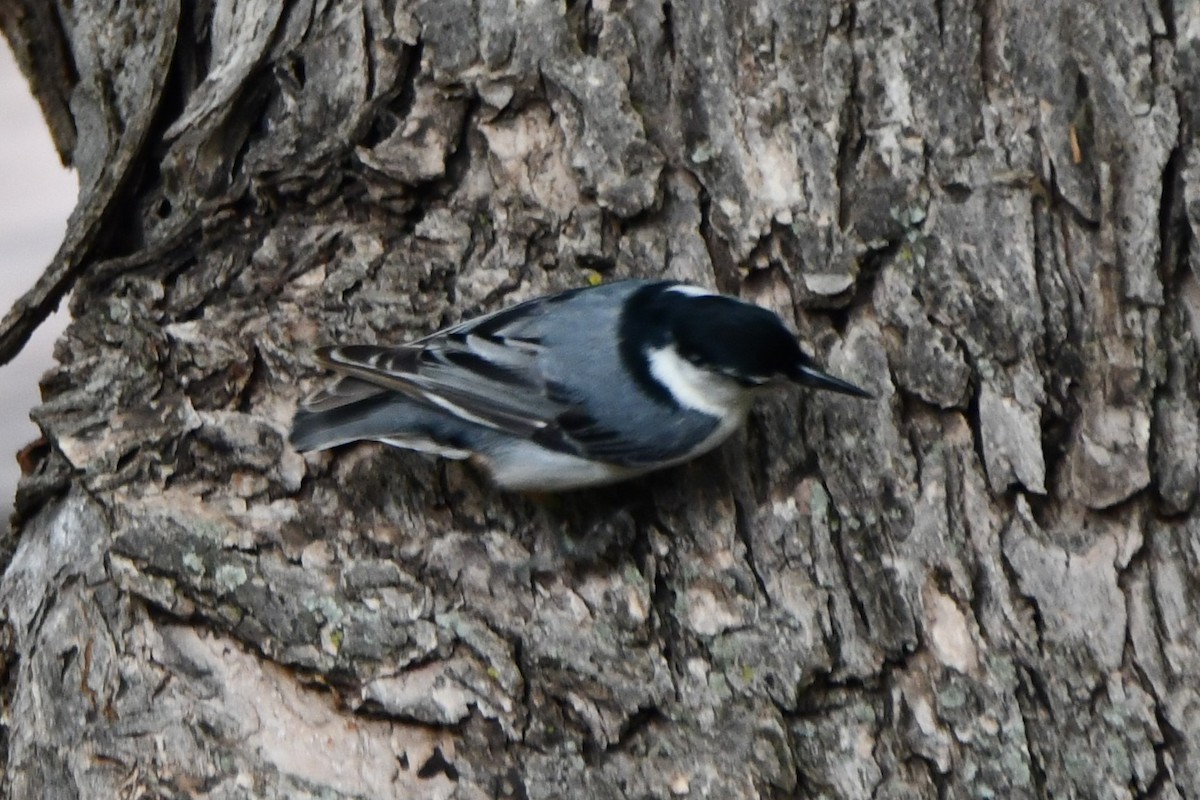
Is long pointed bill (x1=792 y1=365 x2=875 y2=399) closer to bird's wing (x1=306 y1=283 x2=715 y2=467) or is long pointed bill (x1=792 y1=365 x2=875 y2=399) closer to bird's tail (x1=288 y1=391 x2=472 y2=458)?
bird's wing (x1=306 y1=283 x2=715 y2=467)

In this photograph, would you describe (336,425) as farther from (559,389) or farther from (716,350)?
(716,350)

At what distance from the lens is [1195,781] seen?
1856 mm

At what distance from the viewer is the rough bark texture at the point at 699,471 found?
1.92 meters

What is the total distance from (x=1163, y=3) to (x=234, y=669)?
179 cm

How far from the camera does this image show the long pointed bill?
1971 mm

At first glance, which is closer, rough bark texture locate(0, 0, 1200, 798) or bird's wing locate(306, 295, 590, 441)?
rough bark texture locate(0, 0, 1200, 798)

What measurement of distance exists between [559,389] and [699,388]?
10.0 inches

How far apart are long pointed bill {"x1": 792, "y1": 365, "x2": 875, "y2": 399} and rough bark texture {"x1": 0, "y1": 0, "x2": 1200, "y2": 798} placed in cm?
10

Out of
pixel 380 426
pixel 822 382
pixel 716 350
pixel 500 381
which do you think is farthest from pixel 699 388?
pixel 380 426

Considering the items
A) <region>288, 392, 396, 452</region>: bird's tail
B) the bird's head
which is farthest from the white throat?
<region>288, 392, 396, 452</region>: bird's tail

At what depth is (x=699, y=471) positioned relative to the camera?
2.18 m

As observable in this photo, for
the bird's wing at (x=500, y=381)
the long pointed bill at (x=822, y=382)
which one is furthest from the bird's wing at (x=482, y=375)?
the long pointed bill at (x=822, y=382)

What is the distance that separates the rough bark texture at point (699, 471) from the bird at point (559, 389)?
0.07 metres

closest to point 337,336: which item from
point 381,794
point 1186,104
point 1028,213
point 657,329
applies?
point 657,329
